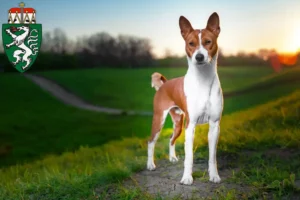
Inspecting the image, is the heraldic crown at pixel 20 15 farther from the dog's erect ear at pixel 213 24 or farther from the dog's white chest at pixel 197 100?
the dog's erect ear at pixel 213 24

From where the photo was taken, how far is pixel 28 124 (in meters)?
7.96

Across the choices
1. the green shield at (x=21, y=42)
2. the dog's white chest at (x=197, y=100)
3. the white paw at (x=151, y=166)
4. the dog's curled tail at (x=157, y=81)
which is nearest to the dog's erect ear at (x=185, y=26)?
the dog's white chest at (x=197, y=100)

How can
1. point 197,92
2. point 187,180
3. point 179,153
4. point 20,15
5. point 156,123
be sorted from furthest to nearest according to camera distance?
point 179,153
point 20,15
point 156,123
point 187,180
point 197,92

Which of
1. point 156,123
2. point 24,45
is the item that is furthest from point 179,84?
point 24,45

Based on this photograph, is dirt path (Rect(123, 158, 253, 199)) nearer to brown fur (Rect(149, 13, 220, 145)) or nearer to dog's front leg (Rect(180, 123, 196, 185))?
dog's front leg (Rect(180, 123, 196, 185))

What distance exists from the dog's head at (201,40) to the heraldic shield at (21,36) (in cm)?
215

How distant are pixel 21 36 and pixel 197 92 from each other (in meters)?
2.42

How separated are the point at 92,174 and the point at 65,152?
181cm

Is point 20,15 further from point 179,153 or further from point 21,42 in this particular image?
point 179,153

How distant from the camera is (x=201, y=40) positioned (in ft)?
16.3

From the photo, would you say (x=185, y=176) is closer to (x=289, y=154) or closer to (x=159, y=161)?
(x=159, y=161)

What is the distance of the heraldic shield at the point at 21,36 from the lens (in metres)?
6.43

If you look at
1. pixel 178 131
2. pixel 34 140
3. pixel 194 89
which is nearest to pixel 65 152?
pixel 34 140

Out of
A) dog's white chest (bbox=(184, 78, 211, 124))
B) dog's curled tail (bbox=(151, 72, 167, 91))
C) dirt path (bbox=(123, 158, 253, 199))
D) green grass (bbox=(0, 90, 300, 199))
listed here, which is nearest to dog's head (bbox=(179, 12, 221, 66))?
dog's white chest (bbox=(184, 78, 211, 124))
